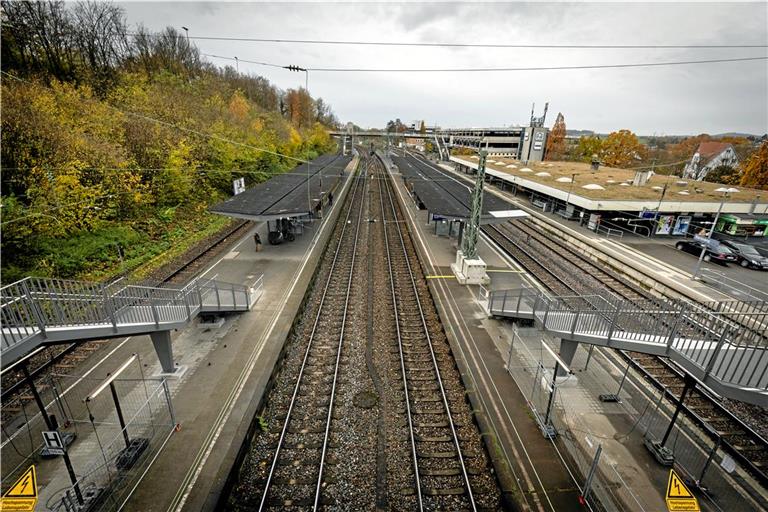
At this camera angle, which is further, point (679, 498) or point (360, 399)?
point (360, 399)

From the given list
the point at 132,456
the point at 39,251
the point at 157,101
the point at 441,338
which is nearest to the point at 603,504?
the point at 441,338

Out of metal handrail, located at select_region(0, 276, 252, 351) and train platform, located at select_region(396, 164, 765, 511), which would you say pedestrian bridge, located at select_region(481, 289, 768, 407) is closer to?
train platform, located at select_region(396, 164, 765, 511)

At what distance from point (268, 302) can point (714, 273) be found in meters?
26.2

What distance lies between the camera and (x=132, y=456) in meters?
7.78

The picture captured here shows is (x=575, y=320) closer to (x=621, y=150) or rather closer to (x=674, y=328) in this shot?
(x=674, y=328)

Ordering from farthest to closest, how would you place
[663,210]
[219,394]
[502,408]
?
[663,210], [219,394], [502,408]

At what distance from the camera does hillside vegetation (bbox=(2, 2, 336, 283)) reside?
54.7ft

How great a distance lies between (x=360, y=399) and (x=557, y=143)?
289 ft

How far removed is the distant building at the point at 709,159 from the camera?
62.5 m

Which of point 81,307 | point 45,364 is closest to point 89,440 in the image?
point 81,307

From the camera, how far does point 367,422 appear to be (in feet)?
30.9

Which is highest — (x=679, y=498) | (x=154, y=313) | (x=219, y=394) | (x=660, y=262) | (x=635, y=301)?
(x=635, y=301)

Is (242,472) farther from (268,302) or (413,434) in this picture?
(268,302)

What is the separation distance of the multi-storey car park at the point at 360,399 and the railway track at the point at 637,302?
77 millimetres
